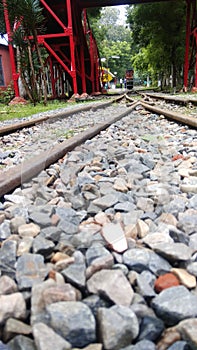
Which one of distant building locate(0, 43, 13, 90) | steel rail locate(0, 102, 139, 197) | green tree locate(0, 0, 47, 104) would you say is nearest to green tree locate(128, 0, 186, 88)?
distant building locate(0, 43, 13, 90)

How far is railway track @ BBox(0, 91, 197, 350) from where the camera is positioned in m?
0.69

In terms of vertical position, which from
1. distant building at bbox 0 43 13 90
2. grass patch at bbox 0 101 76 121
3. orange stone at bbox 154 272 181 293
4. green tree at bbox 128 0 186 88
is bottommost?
grass patch at bbox 0 101 76 121

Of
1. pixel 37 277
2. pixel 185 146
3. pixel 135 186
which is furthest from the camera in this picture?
pixel 185 146

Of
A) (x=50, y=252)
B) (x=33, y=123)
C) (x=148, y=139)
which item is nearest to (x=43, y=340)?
(x=50, y=252)

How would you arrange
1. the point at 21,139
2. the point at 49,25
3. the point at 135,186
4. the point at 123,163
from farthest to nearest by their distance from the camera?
the point at 49,25 → the point at 21,139 → the point at 123,163 → the point at 135,186

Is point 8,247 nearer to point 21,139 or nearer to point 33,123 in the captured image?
point 21,139

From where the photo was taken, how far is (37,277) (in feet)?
2.83

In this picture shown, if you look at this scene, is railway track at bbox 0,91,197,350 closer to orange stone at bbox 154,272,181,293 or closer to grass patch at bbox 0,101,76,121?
orange stone at bbox 154,272,181,293

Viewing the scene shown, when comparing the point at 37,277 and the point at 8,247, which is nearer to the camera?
the point at 37,277

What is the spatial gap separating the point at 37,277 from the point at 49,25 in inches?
564

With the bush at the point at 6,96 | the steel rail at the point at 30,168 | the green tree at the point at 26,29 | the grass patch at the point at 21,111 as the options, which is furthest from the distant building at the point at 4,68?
the steel rail at the point at 30,168

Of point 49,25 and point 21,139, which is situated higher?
point 49,25

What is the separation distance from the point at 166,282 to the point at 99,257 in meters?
0.20

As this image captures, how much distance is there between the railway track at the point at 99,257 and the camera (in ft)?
2.26
